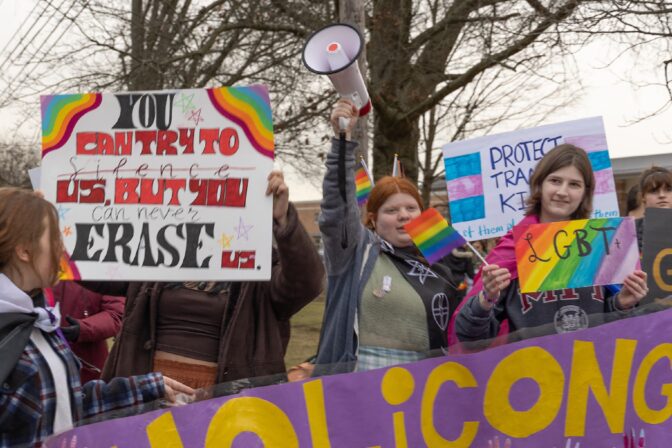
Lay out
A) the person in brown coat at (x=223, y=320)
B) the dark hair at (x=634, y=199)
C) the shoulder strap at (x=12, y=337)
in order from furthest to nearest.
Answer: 1. the dark hair at (x=634, y=199)
2. the person in brown coat at (x=223, y=320)
3. the shoulder strap at (x=12, y=337)

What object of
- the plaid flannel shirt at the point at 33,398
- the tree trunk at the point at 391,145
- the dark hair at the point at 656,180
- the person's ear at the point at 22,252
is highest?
the tree trunk at the point at 391,145

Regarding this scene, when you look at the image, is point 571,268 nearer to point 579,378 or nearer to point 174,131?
point 579,378

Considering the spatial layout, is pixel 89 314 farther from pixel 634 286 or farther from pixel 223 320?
pixel 634 286

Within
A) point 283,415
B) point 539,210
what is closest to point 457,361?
point 283,415

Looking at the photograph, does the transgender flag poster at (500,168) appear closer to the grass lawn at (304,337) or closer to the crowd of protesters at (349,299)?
the crowd of protesters at (349,299)

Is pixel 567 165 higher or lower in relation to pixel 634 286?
higher

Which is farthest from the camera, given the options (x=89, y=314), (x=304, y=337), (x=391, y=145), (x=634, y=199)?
(x=304, y=337)

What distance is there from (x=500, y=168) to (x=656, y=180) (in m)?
0.80

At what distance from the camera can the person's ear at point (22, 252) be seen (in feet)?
6.65

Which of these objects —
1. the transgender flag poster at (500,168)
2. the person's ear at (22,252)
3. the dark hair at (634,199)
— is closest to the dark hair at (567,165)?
the transgender flag poster at (500,168)

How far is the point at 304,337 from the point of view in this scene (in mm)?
12422

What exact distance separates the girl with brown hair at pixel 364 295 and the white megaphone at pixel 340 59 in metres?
Result: 0.07

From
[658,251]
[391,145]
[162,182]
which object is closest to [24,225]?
[162,182]

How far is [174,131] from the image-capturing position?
301 cm
